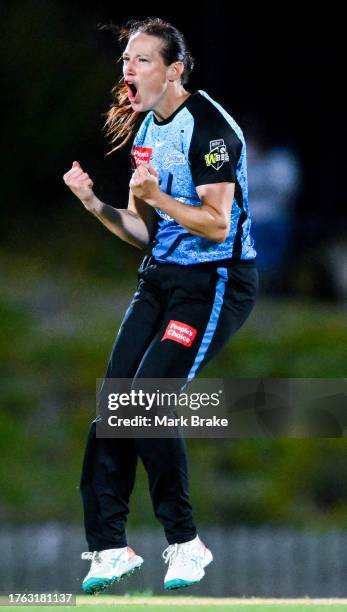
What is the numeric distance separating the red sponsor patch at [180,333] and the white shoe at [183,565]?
31.1 inches

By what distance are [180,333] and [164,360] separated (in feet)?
0.41

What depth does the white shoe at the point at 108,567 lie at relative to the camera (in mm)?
5844

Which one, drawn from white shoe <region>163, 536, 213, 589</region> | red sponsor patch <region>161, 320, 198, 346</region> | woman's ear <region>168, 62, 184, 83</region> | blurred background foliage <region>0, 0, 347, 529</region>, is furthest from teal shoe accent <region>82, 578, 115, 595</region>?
blurred background foliage <region>0, 0, 347, 529</region>

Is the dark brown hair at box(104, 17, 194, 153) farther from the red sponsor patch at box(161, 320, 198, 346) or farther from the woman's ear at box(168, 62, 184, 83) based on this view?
the red sponsor patch at box(161, 320, 198, 346)

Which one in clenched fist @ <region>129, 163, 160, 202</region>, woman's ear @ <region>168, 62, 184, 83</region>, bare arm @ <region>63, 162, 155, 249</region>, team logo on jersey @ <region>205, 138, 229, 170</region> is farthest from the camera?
bare arm @ <region>63, 162, 155, 249</region>

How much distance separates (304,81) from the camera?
10.2 metres

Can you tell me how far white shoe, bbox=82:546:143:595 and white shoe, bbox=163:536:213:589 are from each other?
6.0 inches

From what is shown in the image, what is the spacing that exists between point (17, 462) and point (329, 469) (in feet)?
6.69

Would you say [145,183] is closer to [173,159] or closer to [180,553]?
[173,159]

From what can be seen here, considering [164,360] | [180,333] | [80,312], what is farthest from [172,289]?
[80,312]

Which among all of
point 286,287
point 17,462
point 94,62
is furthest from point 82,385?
point 94,62

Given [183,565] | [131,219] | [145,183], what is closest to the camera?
[145,183]

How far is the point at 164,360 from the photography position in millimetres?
5809

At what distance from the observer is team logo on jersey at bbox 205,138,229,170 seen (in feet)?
18.9
